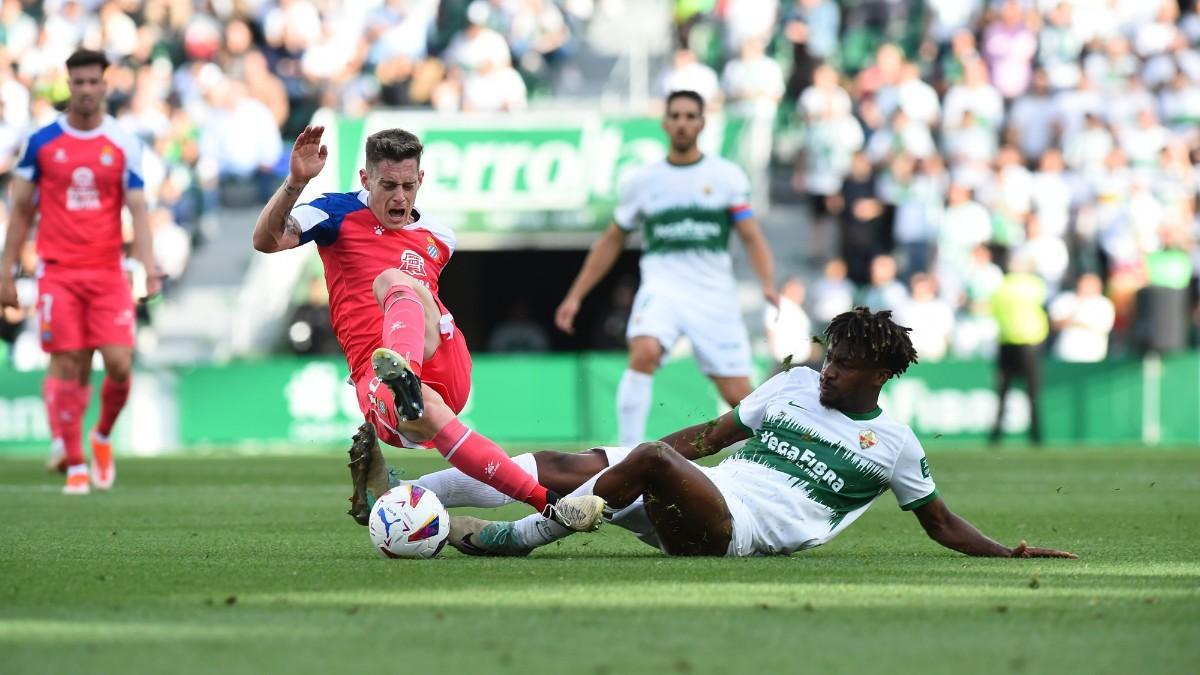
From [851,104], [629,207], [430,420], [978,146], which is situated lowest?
[430,420]

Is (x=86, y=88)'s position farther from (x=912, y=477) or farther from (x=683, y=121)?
(x=912, y=477)

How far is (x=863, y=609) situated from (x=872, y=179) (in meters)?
16.7

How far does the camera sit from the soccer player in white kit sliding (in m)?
7.11

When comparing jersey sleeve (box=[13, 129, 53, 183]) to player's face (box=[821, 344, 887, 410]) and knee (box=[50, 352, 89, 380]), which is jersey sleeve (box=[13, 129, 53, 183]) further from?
player's face (box=[821, 344, 887, 410])

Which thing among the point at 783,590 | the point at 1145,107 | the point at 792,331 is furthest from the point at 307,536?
the point at 1145,107

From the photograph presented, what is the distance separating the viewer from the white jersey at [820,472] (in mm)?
7242

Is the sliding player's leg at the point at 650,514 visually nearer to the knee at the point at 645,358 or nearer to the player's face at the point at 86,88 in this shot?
the knee at the point at 645,358

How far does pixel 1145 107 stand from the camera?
72.1 feet

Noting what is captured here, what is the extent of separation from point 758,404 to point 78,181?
19.5 feet

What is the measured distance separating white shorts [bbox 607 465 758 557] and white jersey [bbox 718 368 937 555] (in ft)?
0.05

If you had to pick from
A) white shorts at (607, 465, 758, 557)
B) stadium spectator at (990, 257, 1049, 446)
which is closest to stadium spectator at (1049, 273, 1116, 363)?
stadium spectator at (990, 257, 1049, 446)

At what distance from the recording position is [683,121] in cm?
1213

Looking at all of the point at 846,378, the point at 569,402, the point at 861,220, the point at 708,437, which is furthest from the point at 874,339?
the point at 861,220

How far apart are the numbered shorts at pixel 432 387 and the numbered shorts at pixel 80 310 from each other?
4.47 meters
